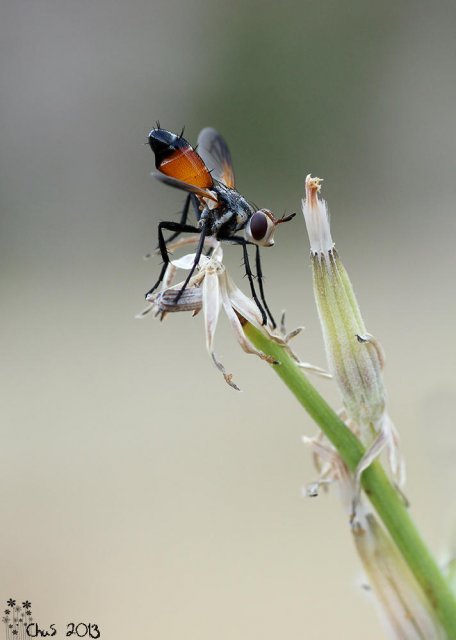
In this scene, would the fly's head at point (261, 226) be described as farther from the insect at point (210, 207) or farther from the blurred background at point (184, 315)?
the blurred background at point (184, 315)

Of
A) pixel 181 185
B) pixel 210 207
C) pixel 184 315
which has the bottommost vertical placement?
pixel 181 185

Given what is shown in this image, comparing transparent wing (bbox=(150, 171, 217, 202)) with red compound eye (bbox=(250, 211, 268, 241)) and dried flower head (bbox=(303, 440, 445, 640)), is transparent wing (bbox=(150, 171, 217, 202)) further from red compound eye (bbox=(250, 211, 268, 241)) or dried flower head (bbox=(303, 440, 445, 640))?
dried flower head (bbox=(303, 440, 445, 640))

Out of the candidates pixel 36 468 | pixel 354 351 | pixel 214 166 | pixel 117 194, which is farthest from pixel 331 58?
pixel 354 351

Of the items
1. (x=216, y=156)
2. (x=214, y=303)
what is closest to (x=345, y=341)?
(x=214, y=303)

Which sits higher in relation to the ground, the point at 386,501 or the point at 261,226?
the point at 261,226

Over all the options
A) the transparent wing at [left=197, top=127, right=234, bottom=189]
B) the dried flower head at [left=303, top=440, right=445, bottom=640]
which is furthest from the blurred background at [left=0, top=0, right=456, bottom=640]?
the dried flower head at [left=303, top=440, right=445, bottom=640]

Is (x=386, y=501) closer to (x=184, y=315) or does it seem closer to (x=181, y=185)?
(x=181, y=185)
